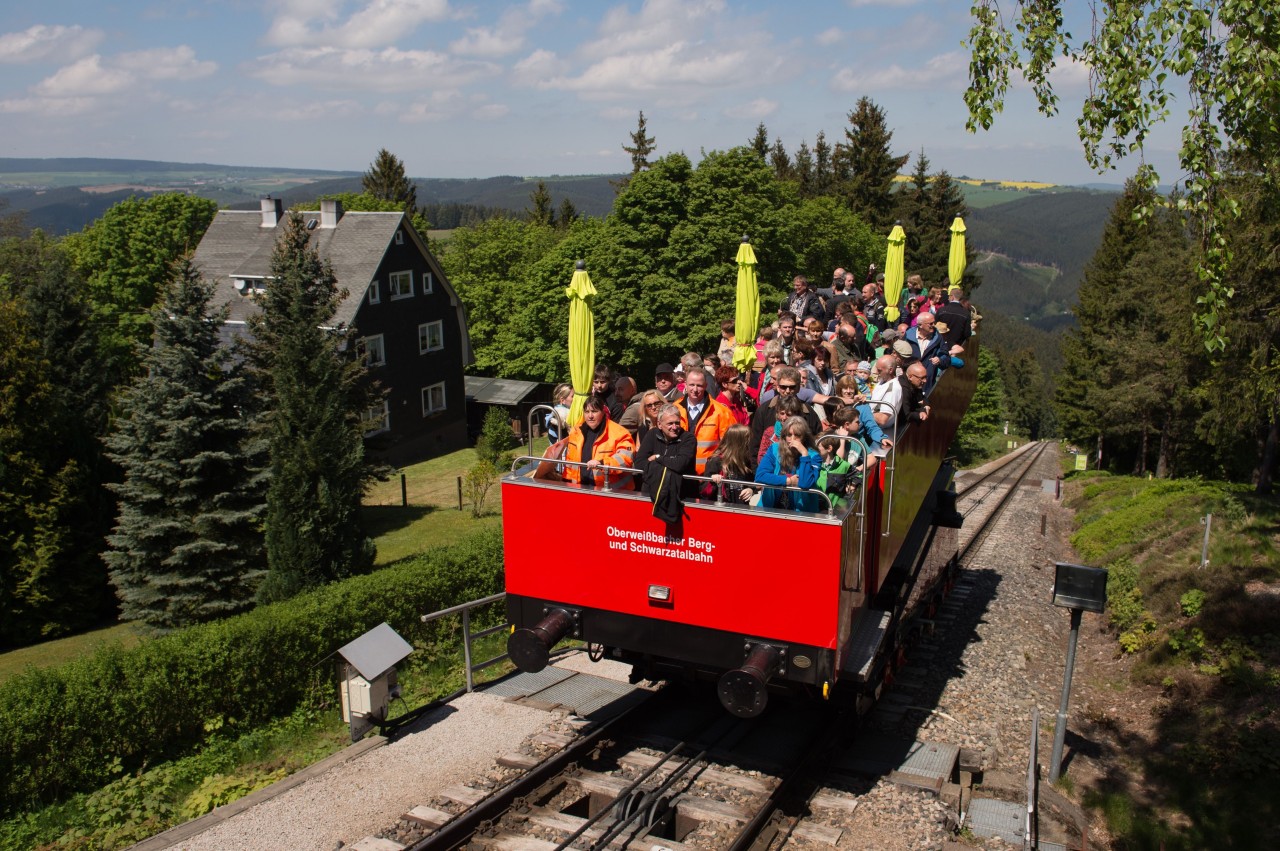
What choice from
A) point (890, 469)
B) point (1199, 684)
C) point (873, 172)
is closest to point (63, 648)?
point (890, 469)

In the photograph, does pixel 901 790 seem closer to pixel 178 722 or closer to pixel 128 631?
pixel 178 722

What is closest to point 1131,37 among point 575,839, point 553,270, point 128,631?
point 575,839

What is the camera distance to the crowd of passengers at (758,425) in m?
8.09

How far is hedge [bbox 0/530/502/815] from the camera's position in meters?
9.19

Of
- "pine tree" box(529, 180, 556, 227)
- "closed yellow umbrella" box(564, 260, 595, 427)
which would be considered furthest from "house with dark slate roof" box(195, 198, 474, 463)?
"pine tree" box(529, 180, 556, 227)

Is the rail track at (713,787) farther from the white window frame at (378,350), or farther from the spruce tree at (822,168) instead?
the spruce tree at (822,168)

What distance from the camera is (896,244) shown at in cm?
1678

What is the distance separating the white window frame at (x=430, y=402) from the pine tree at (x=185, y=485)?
22360mm

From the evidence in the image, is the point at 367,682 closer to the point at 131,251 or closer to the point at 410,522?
the point at 410,522

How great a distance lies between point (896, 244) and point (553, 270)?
103ft

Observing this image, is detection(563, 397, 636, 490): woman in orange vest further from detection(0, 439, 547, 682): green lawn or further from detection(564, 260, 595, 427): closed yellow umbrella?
detection(0, 439, 547, 682): green lawn

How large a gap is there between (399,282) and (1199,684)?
36127 millimetres

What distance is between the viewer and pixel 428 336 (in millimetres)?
44062

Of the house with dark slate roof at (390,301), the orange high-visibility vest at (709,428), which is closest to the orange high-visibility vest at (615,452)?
the orange high-visibility vest at (709,428)
